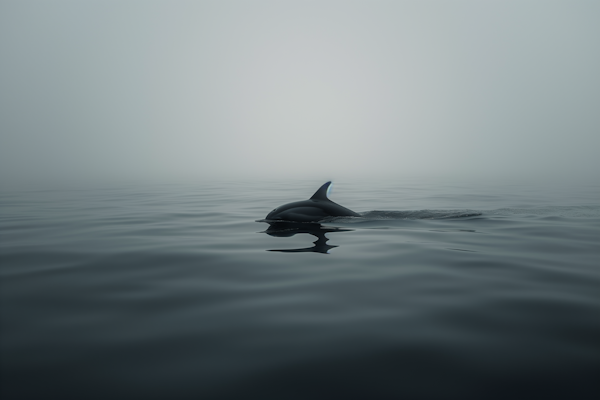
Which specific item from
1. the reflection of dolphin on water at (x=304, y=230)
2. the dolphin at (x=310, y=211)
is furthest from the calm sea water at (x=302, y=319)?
the dolphin at (x=310, y=211)

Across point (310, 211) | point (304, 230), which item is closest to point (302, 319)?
point (304, 230)

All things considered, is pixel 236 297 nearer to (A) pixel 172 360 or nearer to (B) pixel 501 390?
(A) pixel 172 360

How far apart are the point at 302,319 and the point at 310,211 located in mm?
6934

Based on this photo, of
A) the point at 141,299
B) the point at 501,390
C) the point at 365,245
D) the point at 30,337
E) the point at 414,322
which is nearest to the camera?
the point at 501,390

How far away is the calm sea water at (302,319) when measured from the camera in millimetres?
2645

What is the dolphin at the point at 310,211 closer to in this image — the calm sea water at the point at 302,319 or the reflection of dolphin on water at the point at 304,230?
the reflection of dolphin on water at the point at 304,230

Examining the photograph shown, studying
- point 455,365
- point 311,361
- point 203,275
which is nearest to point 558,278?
point 455,365

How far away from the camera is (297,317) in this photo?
386cm

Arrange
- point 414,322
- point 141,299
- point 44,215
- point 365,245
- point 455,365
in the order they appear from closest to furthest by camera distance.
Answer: point 455,365 < point 414,322 < point 141,299 < point 365,245 < point 44,215

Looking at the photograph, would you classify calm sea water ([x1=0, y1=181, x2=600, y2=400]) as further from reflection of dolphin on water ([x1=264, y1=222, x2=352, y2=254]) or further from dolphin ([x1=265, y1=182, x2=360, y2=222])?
dolphin ([x1=265, y1=182, x2=360, y2=222])

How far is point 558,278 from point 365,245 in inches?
123

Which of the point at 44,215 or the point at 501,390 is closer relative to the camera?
the point at 501,390

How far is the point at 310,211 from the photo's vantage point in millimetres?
10695

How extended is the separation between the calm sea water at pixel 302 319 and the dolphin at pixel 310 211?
236cm
